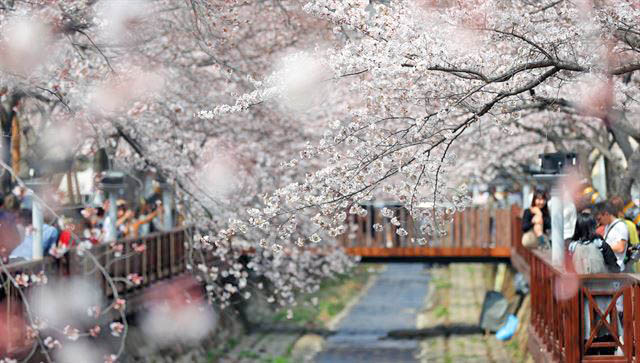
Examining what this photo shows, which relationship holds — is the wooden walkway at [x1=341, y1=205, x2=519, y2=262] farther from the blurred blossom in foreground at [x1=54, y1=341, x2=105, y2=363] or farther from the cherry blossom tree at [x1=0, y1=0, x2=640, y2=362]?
the blurred blossom in foreground at [x1=54, y1=341, x2=105, y2=363]

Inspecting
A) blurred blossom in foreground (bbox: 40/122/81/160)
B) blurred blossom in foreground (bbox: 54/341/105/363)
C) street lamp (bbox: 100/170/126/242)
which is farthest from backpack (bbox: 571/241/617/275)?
blurred blossom in foreground (bbox: 40/122/81/160)

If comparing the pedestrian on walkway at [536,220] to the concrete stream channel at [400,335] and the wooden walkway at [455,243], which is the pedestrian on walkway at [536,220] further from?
the wooden walkway at [455,243]

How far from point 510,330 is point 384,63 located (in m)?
15.4

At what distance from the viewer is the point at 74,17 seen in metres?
11.3

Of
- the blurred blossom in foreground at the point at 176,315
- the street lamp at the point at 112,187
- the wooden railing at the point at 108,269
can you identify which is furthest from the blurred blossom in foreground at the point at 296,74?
the blurred blossom in foreground at the point at 176,315

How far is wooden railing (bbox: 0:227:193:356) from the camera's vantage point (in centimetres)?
1149

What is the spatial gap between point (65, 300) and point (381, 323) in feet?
51.0

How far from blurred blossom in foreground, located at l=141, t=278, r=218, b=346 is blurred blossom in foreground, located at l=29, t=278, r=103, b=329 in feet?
9.31

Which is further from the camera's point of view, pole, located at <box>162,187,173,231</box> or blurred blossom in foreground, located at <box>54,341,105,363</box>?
pole, located at <box>162,187,173,231</box>

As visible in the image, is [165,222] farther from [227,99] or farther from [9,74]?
[9,74]

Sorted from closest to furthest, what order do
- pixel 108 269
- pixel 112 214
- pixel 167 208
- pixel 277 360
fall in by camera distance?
1. pixel 108 269
2. pixel 112 214
3. pixel 167 208
4. pixel 277 360

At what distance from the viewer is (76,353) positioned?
13.8 m

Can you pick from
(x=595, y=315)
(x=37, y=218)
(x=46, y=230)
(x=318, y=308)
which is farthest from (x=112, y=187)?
(x=318, y=308)

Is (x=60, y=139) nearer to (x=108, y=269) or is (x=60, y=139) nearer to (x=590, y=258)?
(x=108, y=269)
